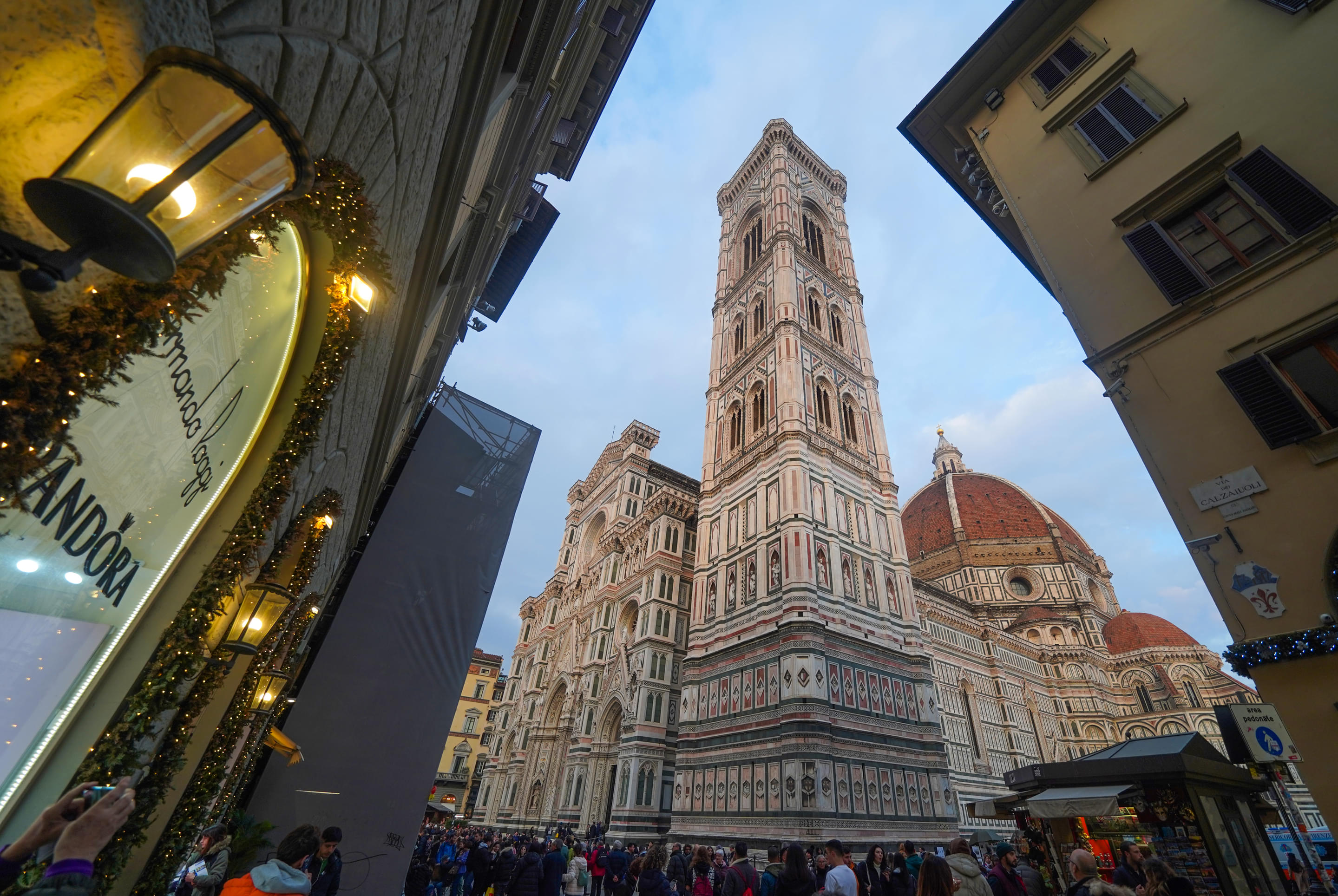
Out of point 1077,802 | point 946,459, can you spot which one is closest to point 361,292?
point 1077,802

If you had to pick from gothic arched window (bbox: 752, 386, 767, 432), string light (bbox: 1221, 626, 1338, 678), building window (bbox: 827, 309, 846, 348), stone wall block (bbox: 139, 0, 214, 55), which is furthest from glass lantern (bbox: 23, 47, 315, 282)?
building window (bbox: 827, 309, 846, 348)

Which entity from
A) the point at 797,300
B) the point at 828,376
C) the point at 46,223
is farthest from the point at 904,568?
the point at 46,223

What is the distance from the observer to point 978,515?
53.2 metres

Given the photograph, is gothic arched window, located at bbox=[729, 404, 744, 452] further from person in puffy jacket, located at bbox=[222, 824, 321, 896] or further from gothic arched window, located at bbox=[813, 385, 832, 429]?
person in puffy jacket, located at bbox=[222, 824, 321, 896]

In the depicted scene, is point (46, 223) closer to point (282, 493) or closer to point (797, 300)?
point (282, 493)

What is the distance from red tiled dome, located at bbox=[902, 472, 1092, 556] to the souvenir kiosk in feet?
155

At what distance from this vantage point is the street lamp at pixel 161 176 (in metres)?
1.16

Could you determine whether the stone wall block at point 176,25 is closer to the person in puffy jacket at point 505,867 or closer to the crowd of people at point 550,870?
the crowd of people at point 550,870

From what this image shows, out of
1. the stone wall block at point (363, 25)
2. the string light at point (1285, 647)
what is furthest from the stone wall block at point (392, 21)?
the string light at point (1285, 647)

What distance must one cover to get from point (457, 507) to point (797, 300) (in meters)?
21.3

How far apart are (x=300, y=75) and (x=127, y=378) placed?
1211 mm

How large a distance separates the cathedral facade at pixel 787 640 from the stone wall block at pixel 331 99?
59.8 feet

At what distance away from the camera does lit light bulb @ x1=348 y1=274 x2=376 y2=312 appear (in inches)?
138

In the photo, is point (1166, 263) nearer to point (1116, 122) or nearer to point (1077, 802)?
point (1116, 122)
